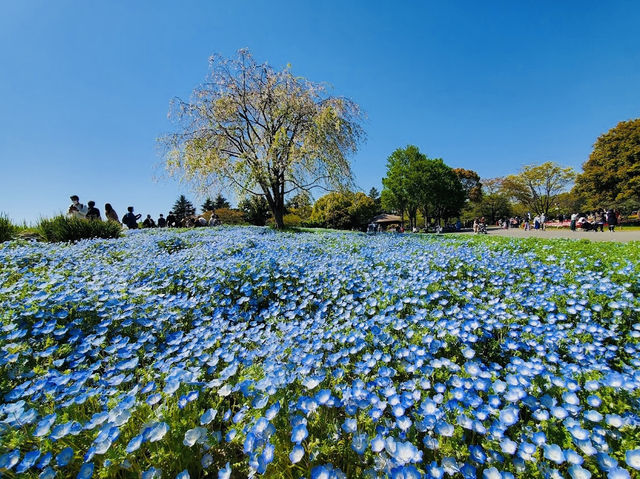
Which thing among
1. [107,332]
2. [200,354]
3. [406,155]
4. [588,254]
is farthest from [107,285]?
[406,155]

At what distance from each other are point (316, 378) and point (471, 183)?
65.3m

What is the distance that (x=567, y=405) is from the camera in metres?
1.51

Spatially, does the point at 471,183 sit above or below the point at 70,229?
above

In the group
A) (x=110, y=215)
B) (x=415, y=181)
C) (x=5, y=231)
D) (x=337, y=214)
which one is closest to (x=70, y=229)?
(x=5, y=231)

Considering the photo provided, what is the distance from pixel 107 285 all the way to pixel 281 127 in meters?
11.7

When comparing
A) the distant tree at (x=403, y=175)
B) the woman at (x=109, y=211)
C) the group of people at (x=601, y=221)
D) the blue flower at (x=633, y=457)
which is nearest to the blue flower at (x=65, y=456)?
the blue flower at (x=633, y=457)

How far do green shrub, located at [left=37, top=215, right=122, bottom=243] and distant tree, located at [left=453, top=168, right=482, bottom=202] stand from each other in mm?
60465

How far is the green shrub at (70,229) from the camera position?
8.04 m

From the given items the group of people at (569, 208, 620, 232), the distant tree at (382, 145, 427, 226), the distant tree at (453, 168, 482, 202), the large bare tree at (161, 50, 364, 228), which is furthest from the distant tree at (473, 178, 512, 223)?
the large bare tree at (161, 50, 364, 228)

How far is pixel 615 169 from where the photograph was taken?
2741cm

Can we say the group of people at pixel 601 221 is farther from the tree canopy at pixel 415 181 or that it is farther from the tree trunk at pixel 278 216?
the tree trunk at pixel 278 216

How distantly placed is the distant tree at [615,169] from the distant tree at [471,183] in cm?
2685

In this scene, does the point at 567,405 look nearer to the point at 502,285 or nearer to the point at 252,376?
the point at 252,376

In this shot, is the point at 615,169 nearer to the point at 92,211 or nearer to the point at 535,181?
the point at 535,181
